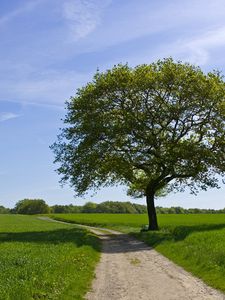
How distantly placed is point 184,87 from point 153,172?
34.6ft

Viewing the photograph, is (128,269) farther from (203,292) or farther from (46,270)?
(203,292)

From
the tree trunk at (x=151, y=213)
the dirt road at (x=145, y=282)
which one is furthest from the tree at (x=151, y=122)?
the dirt road at (x=145, y=282)

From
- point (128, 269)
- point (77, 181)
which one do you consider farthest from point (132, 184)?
point (128, 269)

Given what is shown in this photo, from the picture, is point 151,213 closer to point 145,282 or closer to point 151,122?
point 151,122

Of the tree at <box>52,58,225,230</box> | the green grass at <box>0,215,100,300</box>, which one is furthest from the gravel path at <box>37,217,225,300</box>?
the tree at <box>52,58,225,230</box>

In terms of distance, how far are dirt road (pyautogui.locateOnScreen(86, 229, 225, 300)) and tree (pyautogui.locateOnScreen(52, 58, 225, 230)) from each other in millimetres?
21773

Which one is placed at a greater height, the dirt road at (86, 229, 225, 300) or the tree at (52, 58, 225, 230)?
the tree at (52, 58, 225, 230)

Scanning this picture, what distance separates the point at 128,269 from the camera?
24.4m

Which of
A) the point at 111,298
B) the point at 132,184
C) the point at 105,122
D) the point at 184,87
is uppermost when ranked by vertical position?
the point at 184,87

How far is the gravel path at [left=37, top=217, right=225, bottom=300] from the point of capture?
1686 cm

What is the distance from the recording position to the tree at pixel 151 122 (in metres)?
49.6

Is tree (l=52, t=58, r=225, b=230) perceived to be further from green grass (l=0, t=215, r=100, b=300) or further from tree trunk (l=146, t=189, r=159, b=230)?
green grass (l=0, t=215, r=100, b=300)

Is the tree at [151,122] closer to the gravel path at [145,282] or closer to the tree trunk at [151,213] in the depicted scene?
the tree trunk at [151,213]

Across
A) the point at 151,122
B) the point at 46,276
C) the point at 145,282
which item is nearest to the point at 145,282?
the point at 145,282
